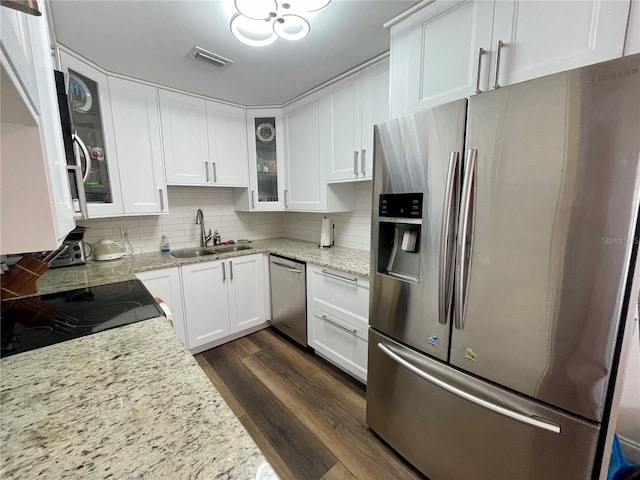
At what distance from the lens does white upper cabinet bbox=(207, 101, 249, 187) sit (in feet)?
8.45

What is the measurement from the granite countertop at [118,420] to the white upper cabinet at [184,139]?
189 centimetres

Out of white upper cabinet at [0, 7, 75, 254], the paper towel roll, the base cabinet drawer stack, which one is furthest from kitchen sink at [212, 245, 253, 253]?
white upper cabinet at [0, 7, 75, 254]

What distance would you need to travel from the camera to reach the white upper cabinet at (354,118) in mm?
1881

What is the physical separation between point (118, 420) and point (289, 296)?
76.3 inches

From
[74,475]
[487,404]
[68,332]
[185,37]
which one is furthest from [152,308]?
[185,37]

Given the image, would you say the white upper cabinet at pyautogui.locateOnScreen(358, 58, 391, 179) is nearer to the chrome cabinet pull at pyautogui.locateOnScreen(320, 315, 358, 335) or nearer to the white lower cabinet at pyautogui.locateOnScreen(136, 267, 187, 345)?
the chrome cabinet pull at pyautogui.locateOnScreen(320, 315, 358, 335)

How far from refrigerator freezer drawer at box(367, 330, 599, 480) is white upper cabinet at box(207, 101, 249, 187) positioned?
208cm

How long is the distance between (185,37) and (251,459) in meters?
2.09

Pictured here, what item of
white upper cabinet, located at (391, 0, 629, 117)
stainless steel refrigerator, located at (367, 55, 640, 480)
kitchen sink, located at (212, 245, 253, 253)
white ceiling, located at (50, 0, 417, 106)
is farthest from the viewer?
kitchen sink, located at (212, 245, 253, 253)

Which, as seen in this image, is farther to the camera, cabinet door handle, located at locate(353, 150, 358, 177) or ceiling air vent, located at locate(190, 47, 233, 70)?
cabinet door handle, located at locate(353, 150, 358, 177)

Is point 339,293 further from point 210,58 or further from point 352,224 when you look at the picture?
point 210,58

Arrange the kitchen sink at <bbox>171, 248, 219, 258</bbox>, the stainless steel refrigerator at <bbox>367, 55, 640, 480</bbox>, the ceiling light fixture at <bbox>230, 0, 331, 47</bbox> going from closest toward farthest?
the stainless steel refrigerator at <bbox>367, 55, 640, 480</bbox>
the ceiling light fixture at <bbox>230, 0, 331, 47</bbox>
the kitchen sink at <bbox>171, 248, 219, 258</bbox>

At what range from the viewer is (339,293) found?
198cm

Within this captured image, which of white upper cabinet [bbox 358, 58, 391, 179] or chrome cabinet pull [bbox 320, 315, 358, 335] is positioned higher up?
white upper cabinet [bbox 358, 58, 391, 179]
